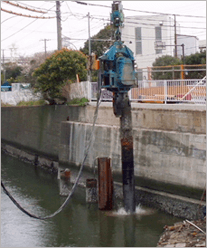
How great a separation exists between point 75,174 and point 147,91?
17.7 feet

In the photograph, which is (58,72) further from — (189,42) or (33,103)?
(189,42)

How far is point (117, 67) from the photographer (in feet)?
48.4

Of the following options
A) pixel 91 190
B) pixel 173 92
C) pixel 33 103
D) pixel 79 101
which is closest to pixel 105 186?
pixel 91 190

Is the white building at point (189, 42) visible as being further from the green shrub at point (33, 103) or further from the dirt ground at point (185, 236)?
the dirt ground at point (185, 236)

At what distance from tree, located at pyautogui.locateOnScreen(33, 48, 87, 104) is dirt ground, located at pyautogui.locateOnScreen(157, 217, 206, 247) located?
14.1m

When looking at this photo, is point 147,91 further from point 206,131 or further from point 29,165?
point 29,165

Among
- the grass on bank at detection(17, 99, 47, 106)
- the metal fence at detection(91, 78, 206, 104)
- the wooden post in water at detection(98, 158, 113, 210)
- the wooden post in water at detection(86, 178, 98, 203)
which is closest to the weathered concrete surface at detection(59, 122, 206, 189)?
the wooden post in water at detection(86, 178, 98, 203)

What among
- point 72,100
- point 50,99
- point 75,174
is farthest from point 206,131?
point 50,99

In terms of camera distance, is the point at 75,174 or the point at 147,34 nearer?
the point at 75,174

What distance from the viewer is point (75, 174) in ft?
67.5

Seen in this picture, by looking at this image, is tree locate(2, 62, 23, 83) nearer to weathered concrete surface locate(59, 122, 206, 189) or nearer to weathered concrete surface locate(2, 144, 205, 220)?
weathered concrete surface locate(59, 122, 206, 189)

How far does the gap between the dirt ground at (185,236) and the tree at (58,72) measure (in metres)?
14.1

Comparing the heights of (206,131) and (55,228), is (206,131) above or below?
above

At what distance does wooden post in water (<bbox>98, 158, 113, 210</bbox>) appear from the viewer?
616 inches
